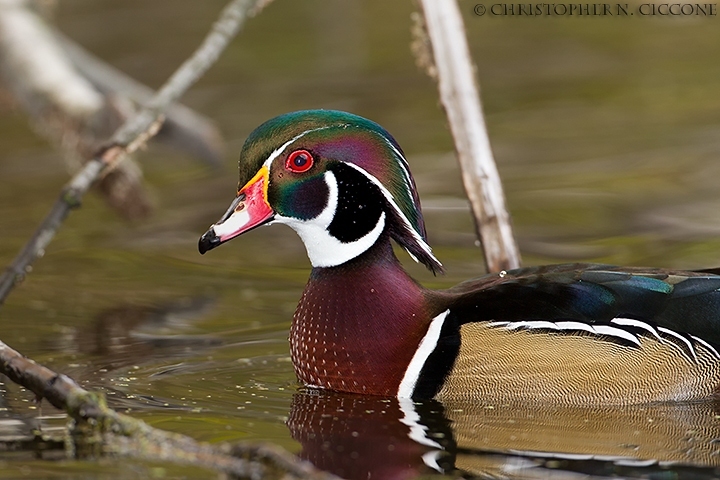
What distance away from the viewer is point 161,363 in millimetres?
5910

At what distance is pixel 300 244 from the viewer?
8281 mm

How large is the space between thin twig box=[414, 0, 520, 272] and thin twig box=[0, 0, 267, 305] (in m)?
0.99

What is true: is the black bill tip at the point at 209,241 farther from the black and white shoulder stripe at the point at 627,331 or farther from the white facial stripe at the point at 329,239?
the black and white shoulder stripe at the point at 627,331

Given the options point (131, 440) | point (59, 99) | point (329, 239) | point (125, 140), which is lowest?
point (131, 440)

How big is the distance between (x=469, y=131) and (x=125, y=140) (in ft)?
5.48

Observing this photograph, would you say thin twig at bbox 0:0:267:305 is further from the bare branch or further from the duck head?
the bare branch

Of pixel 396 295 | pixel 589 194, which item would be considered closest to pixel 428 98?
pixel 589 194

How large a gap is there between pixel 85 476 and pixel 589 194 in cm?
537

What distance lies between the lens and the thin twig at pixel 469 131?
21.1 feet

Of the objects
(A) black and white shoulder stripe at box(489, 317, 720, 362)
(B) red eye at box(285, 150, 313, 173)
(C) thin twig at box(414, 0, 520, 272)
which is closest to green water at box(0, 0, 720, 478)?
(A) black and white shoulder stripe at box(489, 317, 720, 362)

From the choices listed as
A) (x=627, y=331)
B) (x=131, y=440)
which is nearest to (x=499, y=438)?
(x=627, y=331)

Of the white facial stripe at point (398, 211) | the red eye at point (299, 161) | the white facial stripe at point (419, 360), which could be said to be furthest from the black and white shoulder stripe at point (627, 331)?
the red eye at point (299, 161)

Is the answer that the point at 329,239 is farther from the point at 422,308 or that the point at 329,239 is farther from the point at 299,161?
the point at 422,308

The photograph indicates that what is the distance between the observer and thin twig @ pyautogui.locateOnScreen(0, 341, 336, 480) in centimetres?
389
